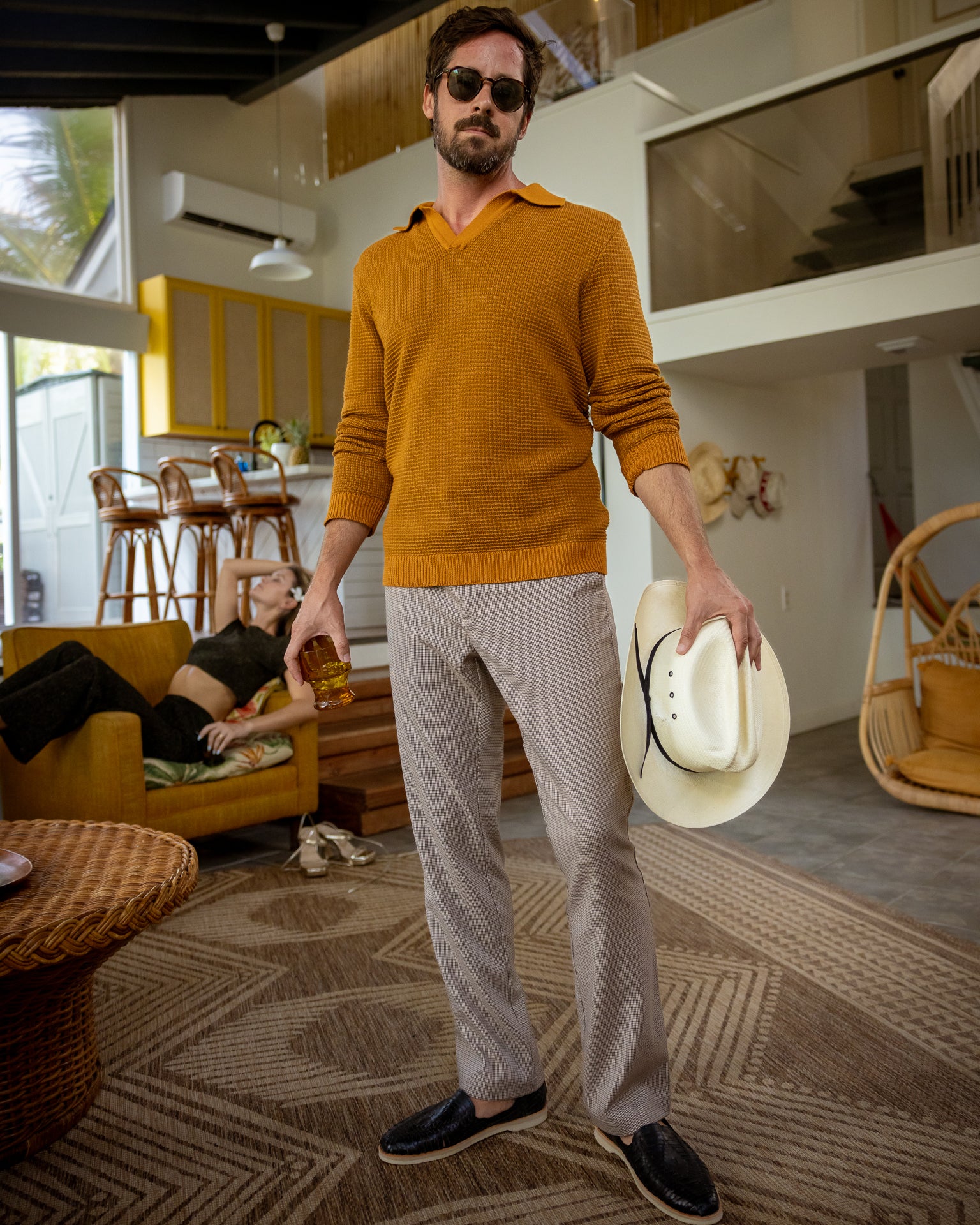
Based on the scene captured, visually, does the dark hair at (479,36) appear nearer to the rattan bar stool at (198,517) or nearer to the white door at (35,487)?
the rattan bar stool at (198,517)

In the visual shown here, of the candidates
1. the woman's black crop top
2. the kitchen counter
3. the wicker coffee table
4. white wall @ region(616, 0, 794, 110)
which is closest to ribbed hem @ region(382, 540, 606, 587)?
the wicker coffee table

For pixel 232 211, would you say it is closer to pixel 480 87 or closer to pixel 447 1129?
pixel 480 87

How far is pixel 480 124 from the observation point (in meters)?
1.43

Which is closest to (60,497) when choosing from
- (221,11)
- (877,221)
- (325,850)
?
(221,11)

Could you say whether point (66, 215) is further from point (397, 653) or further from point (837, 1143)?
point (837, 1143)

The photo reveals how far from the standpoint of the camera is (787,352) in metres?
5.10

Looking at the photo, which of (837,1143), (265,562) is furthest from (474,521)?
(265,562)

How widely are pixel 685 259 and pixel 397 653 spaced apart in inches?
167

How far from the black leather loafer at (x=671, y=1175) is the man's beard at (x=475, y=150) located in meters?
1.40

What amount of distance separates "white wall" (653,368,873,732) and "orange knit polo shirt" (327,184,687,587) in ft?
13.0

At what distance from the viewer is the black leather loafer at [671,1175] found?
142 cm

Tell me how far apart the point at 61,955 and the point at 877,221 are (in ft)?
14.4

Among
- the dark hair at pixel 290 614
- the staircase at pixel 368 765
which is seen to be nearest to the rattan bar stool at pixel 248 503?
the staircase at pixel 368 765

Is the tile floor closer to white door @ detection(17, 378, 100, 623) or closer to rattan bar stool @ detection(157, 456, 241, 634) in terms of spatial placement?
rattan bar stool @ detection(157, 456, 241, 634)
